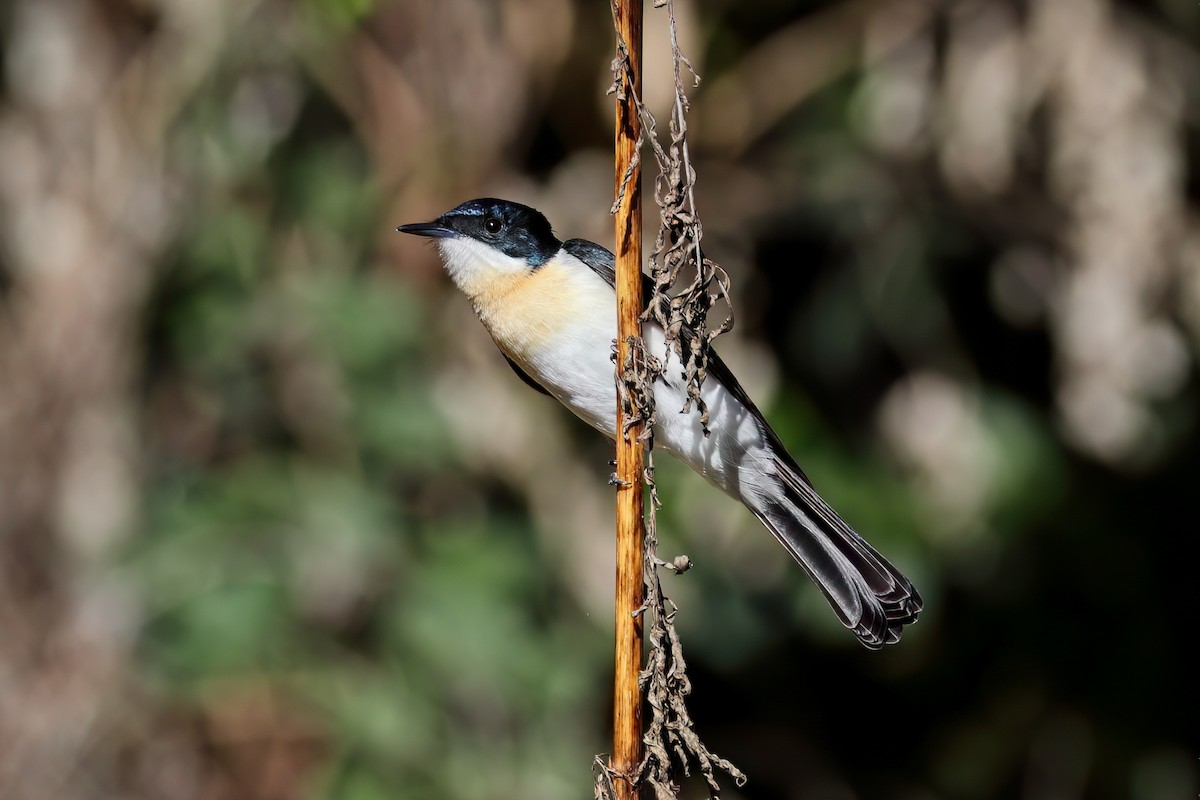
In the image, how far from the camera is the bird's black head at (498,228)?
9.58 feet

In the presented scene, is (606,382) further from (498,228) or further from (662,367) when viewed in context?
(662,367)

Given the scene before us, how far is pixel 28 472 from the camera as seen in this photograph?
14.5ft

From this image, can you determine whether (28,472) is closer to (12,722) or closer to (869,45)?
(12,722)

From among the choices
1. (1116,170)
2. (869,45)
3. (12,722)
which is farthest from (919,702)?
(12,722)

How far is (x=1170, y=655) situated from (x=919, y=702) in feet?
2.71

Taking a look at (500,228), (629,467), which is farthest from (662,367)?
(500,228)

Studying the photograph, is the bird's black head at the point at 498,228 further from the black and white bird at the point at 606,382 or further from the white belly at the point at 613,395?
the white belly at the point at 613,395

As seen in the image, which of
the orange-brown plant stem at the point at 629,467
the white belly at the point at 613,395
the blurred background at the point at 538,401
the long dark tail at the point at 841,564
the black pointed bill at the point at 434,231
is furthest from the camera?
the blurred background at the point at 538,401

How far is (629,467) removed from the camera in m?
1.73

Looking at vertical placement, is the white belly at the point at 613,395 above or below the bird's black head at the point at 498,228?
below

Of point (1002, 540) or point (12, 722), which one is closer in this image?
point (1002, 540)

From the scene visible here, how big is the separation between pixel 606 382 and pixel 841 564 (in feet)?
2.10

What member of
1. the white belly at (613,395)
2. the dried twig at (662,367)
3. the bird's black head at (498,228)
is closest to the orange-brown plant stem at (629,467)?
the dried twig at (662,367)

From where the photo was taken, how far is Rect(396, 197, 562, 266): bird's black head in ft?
9.58
